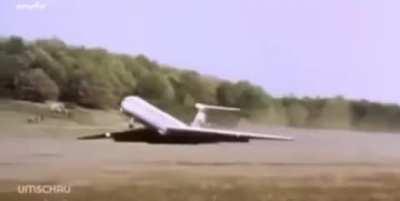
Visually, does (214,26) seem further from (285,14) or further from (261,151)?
(261,151)

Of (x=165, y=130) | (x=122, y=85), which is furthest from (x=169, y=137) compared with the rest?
(x=122, y=85)

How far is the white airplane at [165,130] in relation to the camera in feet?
4.71

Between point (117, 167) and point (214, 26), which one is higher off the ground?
point (214, 26)

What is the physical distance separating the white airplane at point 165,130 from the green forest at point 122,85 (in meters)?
0.02

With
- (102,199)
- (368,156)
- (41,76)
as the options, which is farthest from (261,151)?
(41,76)

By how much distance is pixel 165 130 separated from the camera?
1.45 metres

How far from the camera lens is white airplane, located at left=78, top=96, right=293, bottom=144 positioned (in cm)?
144

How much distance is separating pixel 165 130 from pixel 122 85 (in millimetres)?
117

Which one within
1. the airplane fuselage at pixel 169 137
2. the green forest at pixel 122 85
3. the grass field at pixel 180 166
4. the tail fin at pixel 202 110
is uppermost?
the green forest at pixel 122 85

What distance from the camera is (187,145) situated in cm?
144

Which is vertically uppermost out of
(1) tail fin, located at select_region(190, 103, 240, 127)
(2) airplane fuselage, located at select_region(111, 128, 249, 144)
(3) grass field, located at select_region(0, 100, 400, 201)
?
(1) tail fin, located at select_region(190, 103, 240, 127)

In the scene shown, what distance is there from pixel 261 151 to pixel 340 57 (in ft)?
0.78

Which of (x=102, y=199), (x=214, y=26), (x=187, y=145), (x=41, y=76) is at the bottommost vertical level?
(x=102, y=199)

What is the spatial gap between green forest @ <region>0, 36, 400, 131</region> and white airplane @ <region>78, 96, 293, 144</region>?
0.02m
